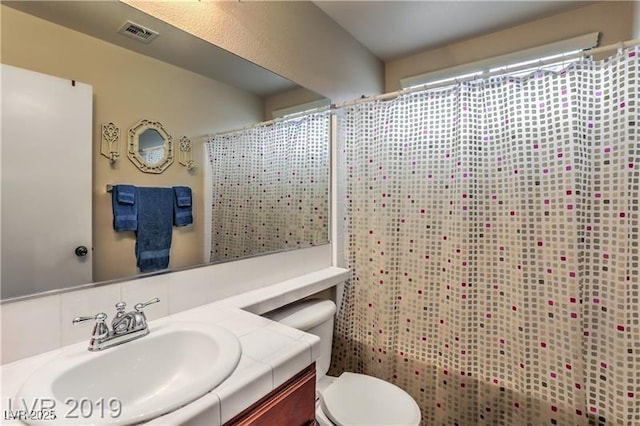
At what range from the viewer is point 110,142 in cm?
101

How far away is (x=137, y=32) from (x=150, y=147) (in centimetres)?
38

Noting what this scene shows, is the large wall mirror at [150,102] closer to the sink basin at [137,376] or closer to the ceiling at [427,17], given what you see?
the sink basin at [137,376]

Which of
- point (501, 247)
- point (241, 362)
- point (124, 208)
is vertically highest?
point (124, 208)

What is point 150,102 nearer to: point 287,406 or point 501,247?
point 287,406

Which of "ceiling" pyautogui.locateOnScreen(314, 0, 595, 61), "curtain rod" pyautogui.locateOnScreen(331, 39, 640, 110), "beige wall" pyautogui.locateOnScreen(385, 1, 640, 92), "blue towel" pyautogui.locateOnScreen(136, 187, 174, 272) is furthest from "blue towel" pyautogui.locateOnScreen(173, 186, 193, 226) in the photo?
"beige wall" pyautogui.locateOnScreen(385, 1, 640, 92)

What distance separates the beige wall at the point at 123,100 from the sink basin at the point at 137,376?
26cm

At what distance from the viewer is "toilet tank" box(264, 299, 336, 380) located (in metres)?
1.45

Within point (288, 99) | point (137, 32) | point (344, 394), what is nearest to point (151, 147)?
point (137, 32)

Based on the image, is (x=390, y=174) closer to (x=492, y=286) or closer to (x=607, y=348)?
(x=492, y=286)

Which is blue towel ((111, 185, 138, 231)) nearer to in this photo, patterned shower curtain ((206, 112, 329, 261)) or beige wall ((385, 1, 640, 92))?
patterned shower curtain ((206, 112, 329, 261))

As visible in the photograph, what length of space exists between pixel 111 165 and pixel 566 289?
5.92 feet

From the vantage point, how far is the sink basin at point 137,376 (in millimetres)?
609

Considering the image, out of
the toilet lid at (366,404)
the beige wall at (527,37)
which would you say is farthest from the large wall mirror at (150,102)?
the beige wall at (527,37)

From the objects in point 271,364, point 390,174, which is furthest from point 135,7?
point 390,174
